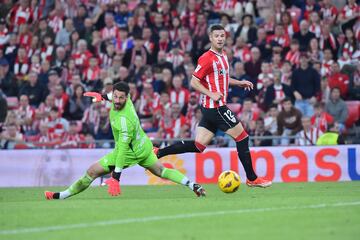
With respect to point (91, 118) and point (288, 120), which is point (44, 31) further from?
point (288, 120)

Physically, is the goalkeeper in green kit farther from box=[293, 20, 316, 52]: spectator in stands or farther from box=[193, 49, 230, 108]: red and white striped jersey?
box=[293, 20, 316, 52]: spectator in stands

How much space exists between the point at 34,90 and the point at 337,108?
7.85 m

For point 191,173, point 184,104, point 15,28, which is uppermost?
point 15,28

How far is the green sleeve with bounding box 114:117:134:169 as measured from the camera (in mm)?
12186

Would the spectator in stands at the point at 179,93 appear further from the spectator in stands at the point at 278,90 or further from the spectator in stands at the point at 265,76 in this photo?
the spectator in stands at the point at 278,90

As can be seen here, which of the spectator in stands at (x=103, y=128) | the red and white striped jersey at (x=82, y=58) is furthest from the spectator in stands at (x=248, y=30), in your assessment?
the red and white striped jersey at (x=82, y=58)

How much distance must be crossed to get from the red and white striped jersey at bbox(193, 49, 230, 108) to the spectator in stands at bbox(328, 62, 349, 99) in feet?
23.9

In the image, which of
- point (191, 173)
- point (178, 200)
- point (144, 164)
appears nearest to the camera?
point (178, 200)

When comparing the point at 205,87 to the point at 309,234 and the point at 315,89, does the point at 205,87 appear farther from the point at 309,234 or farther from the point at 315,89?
the point at 315,89

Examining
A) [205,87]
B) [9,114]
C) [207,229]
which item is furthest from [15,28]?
[207,229]

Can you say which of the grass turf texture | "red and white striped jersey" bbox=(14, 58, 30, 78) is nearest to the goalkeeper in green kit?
the grass turf texture

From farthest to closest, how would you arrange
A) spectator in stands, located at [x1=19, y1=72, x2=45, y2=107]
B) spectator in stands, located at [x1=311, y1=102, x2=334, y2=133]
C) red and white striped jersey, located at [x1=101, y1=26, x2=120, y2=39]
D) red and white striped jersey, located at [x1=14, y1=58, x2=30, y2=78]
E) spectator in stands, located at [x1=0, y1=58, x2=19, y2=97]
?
red and white striped jersey, located at [x1=14, y1=58, x2=30, y2=78] < red and white striped jersey, located at [x1=101, y1=26, x2=120, y2=39] < spectator in stands, located at [x1=0, y1=58, x2=19, y2=97] < spectator in stands, located at [x1=19, y1=72, x2=45, y2=107] < spectator in stands, located at [x1=311, y1=102, x2=334, y2=133]

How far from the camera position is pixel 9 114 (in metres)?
22.0

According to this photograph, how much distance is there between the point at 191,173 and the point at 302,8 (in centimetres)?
585
